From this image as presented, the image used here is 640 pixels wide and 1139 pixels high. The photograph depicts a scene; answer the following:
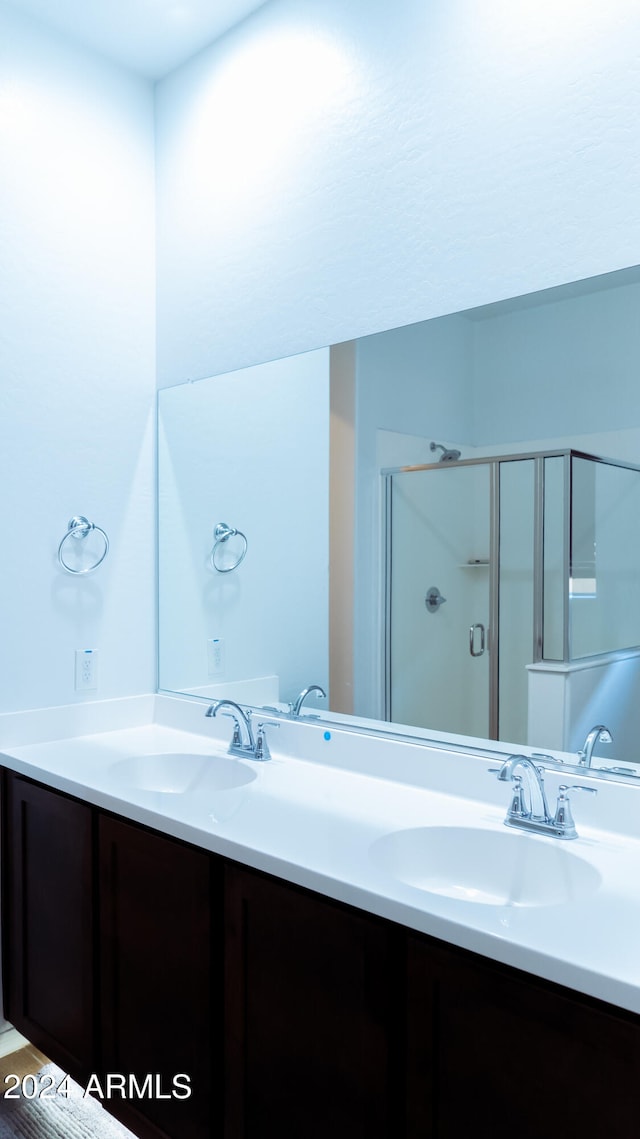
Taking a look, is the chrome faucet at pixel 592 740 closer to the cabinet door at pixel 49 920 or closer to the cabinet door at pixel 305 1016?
the cabinet door at pixel 305 1016

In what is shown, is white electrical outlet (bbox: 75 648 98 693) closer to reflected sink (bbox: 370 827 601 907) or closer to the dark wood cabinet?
the dark wood cabinet

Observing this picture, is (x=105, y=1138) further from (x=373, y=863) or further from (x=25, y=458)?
(x=25, y=458)

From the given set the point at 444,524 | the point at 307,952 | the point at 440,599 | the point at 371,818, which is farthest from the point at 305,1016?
the point at 444,524

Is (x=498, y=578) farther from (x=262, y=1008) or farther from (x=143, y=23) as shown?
(x=143, y=23)

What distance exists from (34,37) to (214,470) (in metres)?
1.25

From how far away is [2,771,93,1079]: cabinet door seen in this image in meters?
1.79

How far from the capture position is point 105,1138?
181cm

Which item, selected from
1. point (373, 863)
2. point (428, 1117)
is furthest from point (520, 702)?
point (428, 1117)

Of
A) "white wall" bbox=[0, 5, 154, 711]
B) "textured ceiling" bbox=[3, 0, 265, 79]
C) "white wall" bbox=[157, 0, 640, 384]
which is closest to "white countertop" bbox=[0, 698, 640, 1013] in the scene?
"white wall" bbox=[0, 5, 154, 711]

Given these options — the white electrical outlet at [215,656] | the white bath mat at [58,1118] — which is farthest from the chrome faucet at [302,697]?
the white bath mat at [58,1118]

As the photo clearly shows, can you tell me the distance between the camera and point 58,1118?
1877 millimetres

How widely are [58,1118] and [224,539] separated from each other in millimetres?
1483

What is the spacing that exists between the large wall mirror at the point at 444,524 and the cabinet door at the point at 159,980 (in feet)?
1.89

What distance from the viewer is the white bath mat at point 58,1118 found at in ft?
5.98
